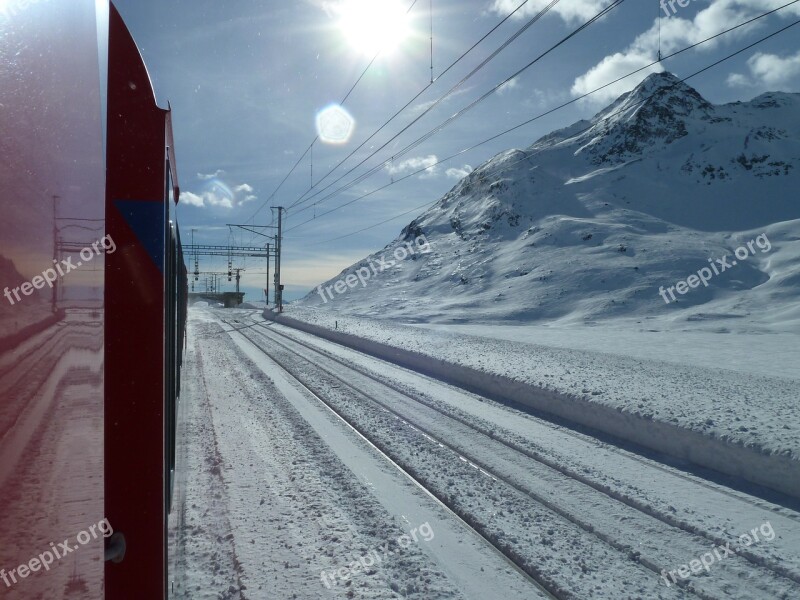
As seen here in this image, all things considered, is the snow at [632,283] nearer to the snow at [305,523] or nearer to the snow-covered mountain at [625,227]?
the snow-covered mountain at [625,227]

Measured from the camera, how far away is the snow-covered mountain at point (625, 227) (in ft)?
165

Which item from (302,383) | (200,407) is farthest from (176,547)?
(302,383)

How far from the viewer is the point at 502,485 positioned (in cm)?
520

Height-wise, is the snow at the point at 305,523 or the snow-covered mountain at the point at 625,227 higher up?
the snow-covered mountain at the point at 625,227

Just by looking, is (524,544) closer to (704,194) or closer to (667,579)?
(667,579)

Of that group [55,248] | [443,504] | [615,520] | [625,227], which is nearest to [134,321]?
[55,248]

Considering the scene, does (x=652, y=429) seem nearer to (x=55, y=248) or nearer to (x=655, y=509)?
(x=655, y=509)

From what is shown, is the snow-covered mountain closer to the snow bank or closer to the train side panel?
the snow bank

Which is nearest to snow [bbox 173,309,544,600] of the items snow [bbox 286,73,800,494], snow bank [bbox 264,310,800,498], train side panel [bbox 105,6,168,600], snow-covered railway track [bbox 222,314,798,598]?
snow-covered railway track [bbox 222,314,798,598]

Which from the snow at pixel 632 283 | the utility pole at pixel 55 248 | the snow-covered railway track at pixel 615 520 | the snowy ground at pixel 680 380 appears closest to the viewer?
the utility pole at pixel 55 248

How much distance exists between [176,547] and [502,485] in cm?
302

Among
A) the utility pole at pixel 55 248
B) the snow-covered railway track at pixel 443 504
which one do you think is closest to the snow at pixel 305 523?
the snow-covered railway track at pixel 443 504

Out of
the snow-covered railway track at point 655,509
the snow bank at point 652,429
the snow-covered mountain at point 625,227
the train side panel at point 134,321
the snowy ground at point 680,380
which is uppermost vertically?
the snow-covered mountain at point 625,227

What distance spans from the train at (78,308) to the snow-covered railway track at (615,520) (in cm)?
299
